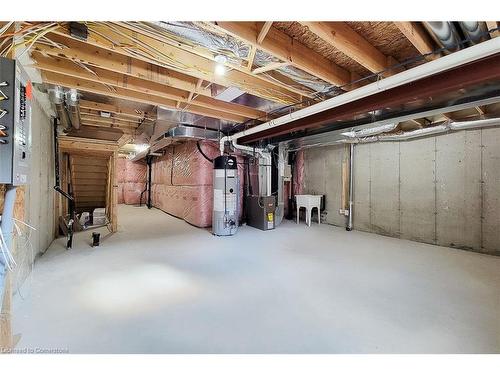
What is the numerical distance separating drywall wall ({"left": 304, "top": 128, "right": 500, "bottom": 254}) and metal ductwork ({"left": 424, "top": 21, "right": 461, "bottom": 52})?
2.77m

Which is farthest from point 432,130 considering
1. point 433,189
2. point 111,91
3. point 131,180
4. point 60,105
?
point 131,180

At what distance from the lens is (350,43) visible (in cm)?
174

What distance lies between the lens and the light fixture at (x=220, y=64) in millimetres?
1890

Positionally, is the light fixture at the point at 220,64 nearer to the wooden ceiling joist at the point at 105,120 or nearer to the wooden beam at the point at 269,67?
the wooden beam at the point at 269,67

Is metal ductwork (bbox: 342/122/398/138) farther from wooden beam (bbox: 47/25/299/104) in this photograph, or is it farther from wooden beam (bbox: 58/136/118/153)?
wooden beam (bbox: 58/136/118/153)

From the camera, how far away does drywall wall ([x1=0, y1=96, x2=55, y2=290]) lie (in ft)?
7.30

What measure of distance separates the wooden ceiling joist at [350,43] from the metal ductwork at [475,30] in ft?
1.90

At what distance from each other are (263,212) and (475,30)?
3.83m

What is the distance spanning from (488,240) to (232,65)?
4414 millimetres

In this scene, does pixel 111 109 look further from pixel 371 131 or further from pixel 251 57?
pixel 371 131

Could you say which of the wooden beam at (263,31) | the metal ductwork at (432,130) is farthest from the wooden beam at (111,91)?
the metal ductwork at (432,130)

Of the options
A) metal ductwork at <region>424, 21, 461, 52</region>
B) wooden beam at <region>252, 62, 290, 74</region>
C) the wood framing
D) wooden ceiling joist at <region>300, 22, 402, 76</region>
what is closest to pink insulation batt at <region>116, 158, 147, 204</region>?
the wood framing

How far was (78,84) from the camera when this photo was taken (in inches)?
93.8
